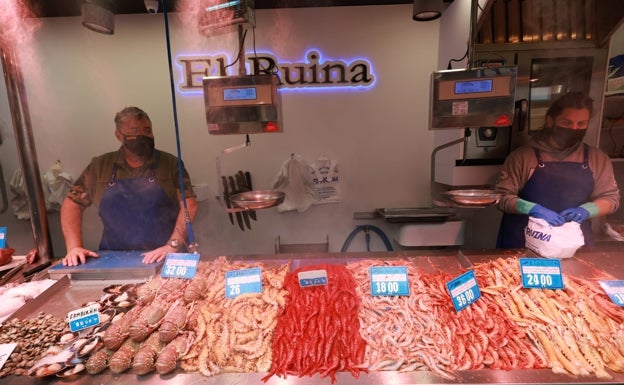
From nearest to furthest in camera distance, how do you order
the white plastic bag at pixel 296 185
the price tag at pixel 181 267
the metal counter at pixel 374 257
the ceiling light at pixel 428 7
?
the metal counter at pixel 374 257 → the price tag at pixel 181 267 → the ceiling light at pixel 428 7 → the white plastic bag at pixel 296 185

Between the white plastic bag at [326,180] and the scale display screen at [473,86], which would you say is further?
the white plastic bag at [326,180]

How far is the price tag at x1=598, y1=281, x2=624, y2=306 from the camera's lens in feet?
4.90

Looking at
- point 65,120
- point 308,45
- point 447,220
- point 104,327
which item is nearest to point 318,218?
point 447,220

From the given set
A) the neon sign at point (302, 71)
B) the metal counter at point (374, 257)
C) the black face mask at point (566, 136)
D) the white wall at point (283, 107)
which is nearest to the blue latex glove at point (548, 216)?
the metal counter at point (374, 257)

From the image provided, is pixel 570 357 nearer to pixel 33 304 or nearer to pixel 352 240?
pixel 33 304

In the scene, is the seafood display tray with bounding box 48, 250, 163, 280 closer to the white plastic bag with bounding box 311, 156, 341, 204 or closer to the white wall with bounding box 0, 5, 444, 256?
the white wall with bounding box 0, 5, 444, 256

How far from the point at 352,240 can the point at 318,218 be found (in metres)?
0.54

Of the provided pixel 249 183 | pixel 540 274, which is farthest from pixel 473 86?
pixel 249 183

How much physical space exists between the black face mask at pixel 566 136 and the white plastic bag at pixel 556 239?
0.97 meters

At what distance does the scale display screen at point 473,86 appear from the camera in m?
1.68

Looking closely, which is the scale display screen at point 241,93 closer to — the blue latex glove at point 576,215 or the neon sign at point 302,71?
the neon sign at point 302,71

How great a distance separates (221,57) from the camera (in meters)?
3.64

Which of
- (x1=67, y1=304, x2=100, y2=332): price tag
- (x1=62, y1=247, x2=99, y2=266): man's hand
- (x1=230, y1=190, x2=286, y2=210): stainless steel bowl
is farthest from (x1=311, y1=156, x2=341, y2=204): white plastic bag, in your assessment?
(x1=67, y1=304, x2=100, y2=332): price tag

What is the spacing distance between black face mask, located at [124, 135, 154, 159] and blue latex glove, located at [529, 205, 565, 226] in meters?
3.08
